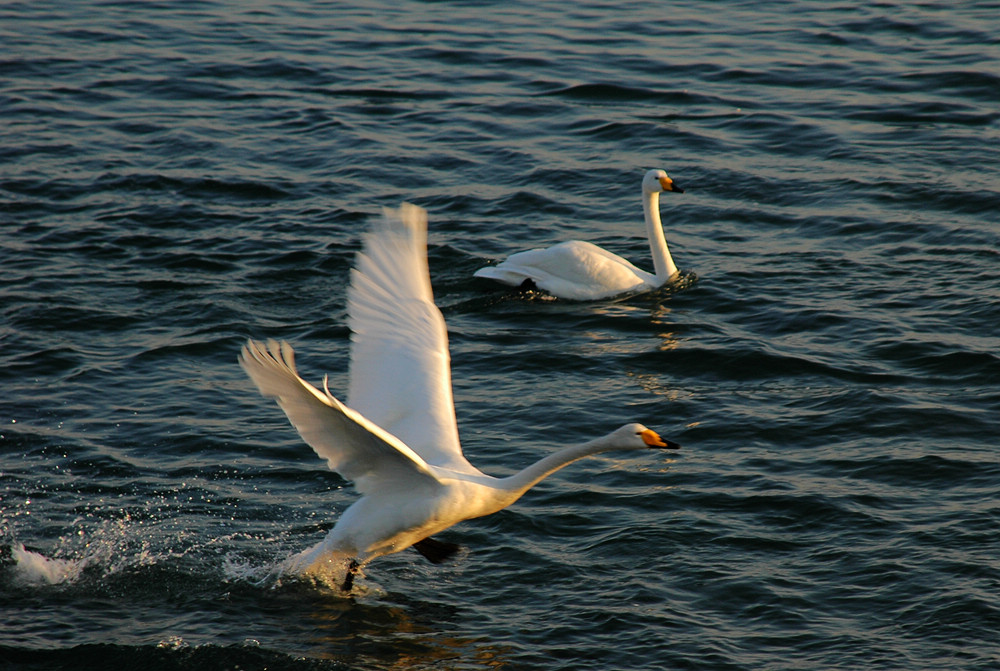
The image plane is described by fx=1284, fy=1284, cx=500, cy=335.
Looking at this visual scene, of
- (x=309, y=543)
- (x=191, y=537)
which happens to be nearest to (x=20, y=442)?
(x=191, y=537)

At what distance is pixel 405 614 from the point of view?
675cm

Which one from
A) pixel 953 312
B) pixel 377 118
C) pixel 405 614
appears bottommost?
pixel 405 614

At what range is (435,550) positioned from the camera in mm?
7109

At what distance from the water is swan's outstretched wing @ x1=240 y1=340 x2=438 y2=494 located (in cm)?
79

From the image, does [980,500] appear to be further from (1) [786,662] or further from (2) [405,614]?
(2) [405,614]

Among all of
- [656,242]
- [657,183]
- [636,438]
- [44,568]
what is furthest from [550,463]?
[657,183]

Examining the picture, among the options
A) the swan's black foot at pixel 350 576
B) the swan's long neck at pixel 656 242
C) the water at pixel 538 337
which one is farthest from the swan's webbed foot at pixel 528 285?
the swan's black foot at pixel 350 576

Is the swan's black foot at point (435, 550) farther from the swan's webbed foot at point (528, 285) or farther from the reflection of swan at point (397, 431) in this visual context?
the swan's webbed foot at point (528, 285)

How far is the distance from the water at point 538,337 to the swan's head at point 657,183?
74 centimetres

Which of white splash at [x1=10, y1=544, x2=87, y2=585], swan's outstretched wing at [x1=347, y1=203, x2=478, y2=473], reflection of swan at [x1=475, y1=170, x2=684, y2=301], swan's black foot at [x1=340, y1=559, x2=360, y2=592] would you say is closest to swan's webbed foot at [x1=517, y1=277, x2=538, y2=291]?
reflection of swan at [x1=475, y1=170, x2=684, y2=301]

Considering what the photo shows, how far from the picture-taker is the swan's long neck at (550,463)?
6.52 m

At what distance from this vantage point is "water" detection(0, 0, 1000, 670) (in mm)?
6602

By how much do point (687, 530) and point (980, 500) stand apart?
1728 millimetres

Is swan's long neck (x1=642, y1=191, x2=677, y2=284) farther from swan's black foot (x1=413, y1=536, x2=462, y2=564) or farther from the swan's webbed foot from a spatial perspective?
swan's black foot (x1=413, y1=536, x2=462, y2=564)
